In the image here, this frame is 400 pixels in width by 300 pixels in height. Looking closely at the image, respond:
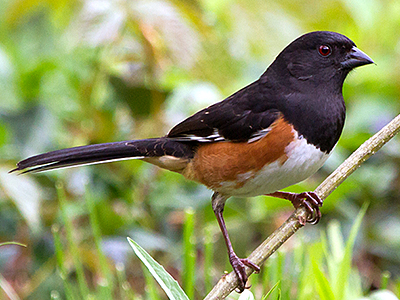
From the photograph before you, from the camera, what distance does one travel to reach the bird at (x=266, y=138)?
1.95 m

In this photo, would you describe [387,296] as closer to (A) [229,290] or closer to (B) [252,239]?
(A) [229,290]

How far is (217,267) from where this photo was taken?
117 inches

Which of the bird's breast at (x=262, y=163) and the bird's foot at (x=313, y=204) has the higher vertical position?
the bird's breast at (x=262, y=163)

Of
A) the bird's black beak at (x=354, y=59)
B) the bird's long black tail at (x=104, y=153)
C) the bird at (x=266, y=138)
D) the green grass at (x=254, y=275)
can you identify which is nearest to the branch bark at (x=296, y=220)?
the green grass at (x=254, y=275)

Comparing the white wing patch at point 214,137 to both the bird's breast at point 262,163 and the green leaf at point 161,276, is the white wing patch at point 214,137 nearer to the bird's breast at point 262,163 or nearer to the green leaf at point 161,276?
the bird's breast at point 262,163

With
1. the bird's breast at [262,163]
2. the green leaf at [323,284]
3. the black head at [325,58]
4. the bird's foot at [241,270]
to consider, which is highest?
the black head at [325,58]

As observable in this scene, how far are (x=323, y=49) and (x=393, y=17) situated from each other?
2.53 metres

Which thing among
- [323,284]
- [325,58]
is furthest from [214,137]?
[323,284]

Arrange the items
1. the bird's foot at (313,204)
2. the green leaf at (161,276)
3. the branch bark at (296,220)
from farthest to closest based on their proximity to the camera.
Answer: the bird's foot at (313,204)
the branch bark at (296,220)
the green leaf at (161,276)

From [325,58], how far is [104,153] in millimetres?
979

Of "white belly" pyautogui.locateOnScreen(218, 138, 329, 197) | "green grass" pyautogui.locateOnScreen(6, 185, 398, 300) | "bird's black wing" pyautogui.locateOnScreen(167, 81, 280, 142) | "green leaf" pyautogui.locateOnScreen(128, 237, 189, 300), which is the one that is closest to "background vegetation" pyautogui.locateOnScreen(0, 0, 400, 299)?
"green grass" pyautogui.locateOnScreen(6, 185, 398, 300)

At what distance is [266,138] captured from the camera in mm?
2004

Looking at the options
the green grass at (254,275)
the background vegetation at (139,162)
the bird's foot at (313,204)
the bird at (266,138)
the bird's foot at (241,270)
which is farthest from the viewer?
the background vegetation at (139,162)

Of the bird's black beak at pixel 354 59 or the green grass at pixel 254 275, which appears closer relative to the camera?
the green grass at pixel 254 275
